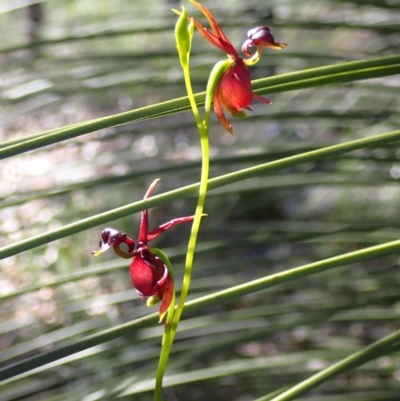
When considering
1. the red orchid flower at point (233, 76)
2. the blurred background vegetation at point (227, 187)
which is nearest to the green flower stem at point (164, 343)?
the red orchid flower at point (233, 76)

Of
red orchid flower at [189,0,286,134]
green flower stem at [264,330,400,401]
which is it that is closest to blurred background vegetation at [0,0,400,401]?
green flower stem at [264,330,400,401]

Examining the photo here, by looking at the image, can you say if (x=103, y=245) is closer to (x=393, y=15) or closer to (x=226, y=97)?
(x=226, y=97)

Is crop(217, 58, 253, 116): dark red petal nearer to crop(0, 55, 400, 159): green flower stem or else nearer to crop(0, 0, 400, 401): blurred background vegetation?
crop(0, 55, 400, 159): green flower stem

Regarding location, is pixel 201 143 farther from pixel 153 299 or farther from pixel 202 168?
pixel 153 299

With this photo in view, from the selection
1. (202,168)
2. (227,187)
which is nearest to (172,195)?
(202,168)

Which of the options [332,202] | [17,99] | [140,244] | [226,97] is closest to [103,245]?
[140,244]

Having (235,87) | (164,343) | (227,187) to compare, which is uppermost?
(227,187)

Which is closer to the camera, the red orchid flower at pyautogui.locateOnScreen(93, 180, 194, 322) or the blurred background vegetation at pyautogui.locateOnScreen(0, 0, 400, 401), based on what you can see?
the red orchid flower at pyautogui.locateOnScreen(93, 180, 194, 322)
